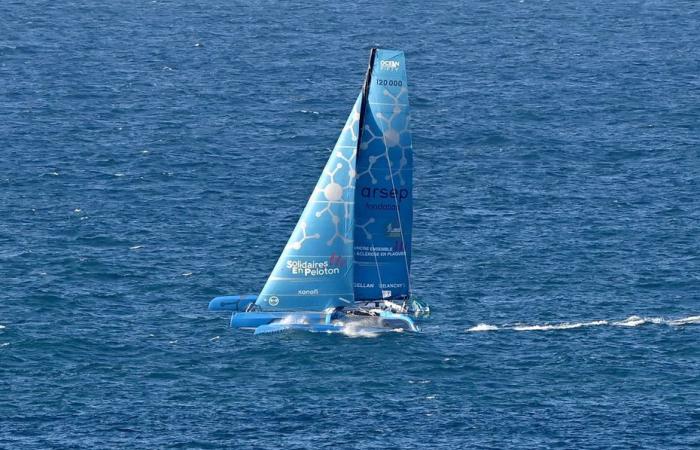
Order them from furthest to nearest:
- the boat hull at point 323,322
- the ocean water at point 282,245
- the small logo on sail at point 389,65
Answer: the boat hull at point 323,322, the small logo on sail at point 389,65, the ocean water at point 282,245

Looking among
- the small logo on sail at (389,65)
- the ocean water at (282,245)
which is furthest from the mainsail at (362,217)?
the ocean water at (282,245)

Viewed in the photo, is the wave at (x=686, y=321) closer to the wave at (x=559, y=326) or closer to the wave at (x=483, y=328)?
the wave at (x=559, y=326)

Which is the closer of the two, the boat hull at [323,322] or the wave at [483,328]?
the boat hull at [323,322]

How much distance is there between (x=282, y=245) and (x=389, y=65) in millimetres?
33357

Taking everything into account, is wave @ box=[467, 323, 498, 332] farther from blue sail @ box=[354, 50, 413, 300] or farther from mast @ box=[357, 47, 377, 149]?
mast @ box=[357, 47, 377, 149]

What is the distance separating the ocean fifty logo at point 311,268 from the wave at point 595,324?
11376mm

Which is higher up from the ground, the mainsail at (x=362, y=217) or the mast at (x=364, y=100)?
the mast at (x=364, y=100)

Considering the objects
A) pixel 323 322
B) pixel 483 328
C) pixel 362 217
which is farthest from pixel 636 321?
pixel 323 322

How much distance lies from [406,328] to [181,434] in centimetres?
2086

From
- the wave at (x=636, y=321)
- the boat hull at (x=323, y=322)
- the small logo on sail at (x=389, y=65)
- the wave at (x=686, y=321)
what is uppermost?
the small logo on sail at (x=389, y=65)

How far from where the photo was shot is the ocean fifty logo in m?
115

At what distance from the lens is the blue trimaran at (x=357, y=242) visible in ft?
363

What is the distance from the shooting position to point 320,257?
378 feet

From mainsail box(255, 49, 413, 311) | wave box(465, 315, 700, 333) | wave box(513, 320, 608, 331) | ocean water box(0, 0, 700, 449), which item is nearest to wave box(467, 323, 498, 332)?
wave box(465, 315, 700, 333)
